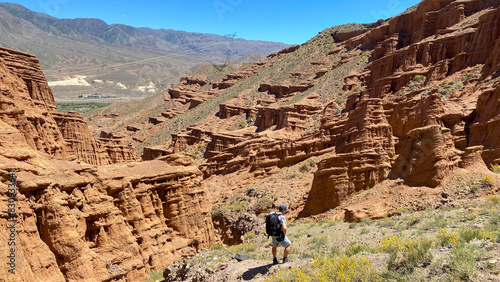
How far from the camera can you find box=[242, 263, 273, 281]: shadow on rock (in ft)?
30.7

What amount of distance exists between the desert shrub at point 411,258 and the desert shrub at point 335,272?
0.49m

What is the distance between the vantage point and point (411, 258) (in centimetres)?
729

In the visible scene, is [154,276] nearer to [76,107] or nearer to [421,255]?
[421,255]

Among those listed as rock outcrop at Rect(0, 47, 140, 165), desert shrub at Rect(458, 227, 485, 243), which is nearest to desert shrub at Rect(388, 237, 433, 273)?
desert shrub at Rect(458, 227, 485, 243)

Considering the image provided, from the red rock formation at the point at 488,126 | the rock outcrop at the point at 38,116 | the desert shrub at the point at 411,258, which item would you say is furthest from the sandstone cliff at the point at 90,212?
the red rock formation at the point at 488,126

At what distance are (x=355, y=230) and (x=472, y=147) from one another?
7.92 m

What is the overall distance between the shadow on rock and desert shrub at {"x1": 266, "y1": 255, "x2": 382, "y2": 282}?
0.76 metres

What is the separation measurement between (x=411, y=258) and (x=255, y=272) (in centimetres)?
399

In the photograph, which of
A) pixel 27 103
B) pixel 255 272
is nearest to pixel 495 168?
pixel 255 272

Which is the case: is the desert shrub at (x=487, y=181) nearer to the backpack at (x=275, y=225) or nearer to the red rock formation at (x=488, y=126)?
the red rock formation at (x=488, y=126)

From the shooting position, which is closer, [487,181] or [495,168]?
[487,181]

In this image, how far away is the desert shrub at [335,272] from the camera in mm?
7277

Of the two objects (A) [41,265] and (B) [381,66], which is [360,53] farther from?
(A) [41,265]

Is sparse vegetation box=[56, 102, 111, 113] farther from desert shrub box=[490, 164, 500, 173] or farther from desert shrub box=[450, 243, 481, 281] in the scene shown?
desert shrub box=[450, 243, 481, 281]
